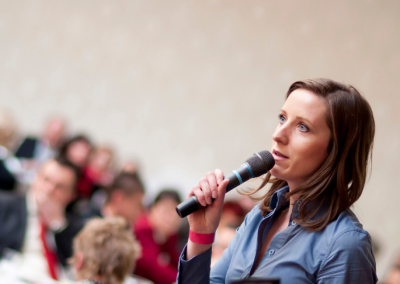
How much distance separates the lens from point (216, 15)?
5.88 m

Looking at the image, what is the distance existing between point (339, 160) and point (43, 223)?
7.13 feet

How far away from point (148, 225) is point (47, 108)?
342 centimetres

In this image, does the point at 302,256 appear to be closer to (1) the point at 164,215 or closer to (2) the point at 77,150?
(1) the point at 164,215

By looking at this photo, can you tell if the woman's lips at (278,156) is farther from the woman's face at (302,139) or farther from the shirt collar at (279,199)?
the shirt collar at (279,199)

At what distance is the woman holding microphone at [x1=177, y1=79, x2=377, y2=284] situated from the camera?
956mm

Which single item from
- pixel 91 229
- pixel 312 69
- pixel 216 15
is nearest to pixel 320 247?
pixel 91 229

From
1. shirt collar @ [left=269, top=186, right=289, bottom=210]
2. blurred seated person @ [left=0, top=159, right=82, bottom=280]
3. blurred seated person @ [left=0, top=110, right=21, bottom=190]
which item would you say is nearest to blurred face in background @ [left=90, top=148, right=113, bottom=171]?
blurred seated person @ [left=0, top=110, right=21, bottom=190]

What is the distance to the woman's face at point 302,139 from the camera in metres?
1.02

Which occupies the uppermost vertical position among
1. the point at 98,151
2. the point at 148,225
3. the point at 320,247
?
the point at 320,247

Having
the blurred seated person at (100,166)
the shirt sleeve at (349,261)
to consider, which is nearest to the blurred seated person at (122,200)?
the blurred seated person at (100,166)

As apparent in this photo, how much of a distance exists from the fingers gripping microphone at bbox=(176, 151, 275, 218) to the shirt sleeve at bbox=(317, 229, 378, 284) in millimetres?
246

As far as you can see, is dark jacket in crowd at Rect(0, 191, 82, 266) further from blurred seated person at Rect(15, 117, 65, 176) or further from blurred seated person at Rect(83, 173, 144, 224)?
blurred seated person at Rect(15, 117, 65, 176)

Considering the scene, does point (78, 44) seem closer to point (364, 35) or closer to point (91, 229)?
Result: point (364, 35)

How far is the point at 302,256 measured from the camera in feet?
3.14
